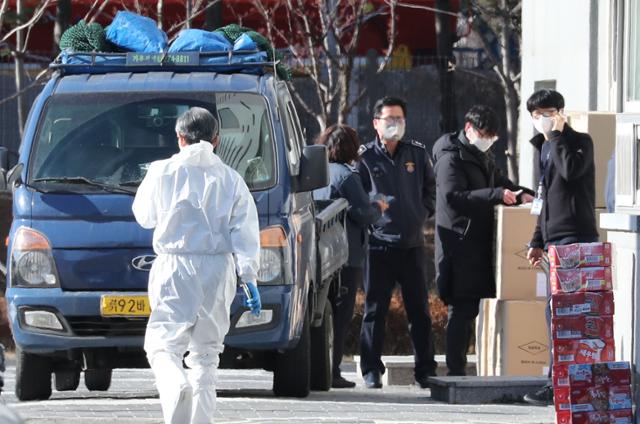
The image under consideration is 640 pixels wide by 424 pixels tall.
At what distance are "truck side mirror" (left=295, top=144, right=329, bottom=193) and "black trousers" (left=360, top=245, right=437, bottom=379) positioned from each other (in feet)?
6.60

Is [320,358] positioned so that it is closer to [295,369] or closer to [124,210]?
[295,369]

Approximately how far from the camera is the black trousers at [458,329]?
1196 centimetres

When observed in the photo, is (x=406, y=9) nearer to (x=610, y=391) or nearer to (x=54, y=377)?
(x=54, y=377)

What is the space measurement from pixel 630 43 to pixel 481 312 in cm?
356

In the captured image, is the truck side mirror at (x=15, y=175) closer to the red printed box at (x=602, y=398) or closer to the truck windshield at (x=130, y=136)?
the truck windshield at (x=130, y=136)

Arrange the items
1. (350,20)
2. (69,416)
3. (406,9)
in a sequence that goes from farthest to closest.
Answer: (406,9)
(350,20)
(69,416)

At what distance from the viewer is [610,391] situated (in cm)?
886

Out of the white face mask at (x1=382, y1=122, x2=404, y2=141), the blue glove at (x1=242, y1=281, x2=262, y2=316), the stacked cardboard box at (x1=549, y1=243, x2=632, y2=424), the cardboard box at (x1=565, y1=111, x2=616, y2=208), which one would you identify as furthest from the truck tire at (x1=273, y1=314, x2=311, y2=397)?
the cardboard box at (x1=565, y1=111, x2=616, y2=208)

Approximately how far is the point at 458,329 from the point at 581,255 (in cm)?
297

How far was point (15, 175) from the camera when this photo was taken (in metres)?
10.2

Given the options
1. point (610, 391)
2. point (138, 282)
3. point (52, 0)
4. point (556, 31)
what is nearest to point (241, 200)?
point (138, 282)

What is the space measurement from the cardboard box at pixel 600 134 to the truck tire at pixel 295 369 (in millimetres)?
2417

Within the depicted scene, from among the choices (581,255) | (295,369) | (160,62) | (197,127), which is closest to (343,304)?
(295,369)

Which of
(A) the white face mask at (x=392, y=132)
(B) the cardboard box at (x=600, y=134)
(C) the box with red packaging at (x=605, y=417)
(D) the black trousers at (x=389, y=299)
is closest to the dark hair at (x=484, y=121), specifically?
(B) the cardboard box at (x=600, y=134)
